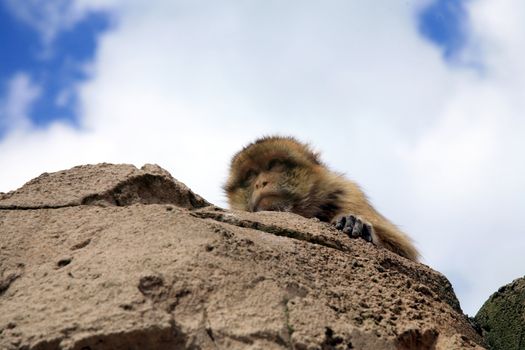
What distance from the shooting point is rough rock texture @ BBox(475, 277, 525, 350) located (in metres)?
4.46

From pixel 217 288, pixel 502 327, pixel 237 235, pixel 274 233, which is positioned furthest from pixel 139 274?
pixel 502 327

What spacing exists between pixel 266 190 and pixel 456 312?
3.13m

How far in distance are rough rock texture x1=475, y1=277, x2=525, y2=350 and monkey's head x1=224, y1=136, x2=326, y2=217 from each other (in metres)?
2.17

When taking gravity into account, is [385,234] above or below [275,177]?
below

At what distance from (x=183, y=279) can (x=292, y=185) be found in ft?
13.3

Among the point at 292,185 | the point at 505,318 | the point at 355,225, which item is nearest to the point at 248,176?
the point at 292,185

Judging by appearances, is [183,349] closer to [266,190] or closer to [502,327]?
[502,327]

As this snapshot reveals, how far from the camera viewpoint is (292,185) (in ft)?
22.8

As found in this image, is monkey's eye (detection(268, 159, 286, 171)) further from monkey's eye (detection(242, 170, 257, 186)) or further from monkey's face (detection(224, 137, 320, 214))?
monkey's eye (detection(242, 170, 257, 186))

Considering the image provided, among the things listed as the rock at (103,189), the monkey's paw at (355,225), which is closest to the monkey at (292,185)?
the monkey's paw at (355,225)

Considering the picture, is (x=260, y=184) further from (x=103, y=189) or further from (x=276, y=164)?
(x=103, y=189)

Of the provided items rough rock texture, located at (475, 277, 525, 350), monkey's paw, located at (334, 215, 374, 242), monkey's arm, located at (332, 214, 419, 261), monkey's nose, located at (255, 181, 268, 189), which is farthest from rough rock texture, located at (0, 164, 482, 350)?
monkey's nose, located at (255, 181, 268, 189)

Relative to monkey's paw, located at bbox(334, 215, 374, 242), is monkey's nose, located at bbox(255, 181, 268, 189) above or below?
above

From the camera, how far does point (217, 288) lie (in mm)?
2932
